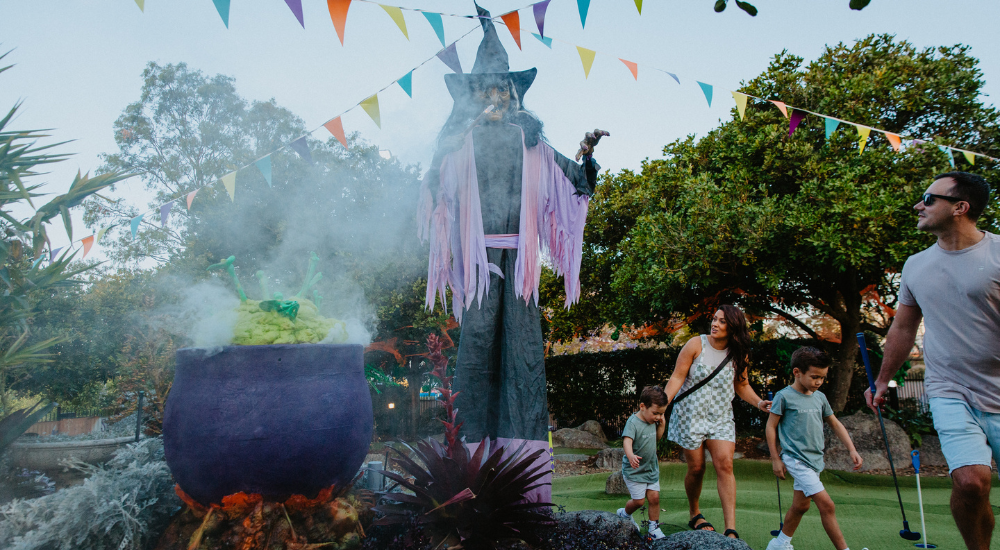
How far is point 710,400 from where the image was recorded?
3408 mm

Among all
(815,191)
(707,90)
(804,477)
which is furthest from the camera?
(815,191)

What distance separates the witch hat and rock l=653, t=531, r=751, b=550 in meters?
2.52

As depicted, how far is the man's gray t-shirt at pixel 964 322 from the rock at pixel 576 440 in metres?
7.37

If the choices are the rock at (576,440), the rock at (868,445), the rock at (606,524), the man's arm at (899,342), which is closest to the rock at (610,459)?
the rock at (576,440)

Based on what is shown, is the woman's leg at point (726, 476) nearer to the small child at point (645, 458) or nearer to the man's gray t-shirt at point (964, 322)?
the small child at point (645, 458)

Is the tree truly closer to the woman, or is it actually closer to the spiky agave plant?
the woman

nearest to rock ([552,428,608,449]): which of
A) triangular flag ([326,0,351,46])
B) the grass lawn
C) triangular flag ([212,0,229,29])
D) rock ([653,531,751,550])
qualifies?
the grass lawn

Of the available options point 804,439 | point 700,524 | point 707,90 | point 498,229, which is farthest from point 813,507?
point 498,229

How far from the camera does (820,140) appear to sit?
7125mm

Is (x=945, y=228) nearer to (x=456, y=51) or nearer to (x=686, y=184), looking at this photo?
(x=456, y=51)

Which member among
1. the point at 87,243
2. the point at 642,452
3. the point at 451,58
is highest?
the point at 451,58

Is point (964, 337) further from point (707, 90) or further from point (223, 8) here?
point (223, 8)

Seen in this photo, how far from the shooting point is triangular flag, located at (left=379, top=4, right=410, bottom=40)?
3.02 m

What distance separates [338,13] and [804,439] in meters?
3.44
